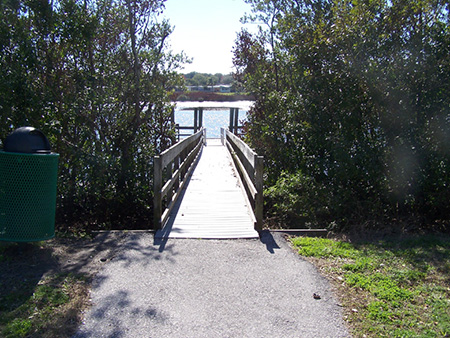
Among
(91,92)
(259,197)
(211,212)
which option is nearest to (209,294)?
(259,197)

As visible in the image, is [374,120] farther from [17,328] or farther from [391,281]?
[17,328]

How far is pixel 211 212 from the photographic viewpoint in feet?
22.6

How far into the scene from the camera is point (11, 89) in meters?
6.45

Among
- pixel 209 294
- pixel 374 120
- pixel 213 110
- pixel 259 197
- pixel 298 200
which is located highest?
pixel 374 120

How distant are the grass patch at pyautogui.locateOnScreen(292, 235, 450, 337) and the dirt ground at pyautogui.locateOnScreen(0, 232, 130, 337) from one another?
2.28 m

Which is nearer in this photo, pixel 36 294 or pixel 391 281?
pixel 36 294

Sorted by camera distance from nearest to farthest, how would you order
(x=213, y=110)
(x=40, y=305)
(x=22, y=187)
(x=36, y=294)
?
(x=40, y=305)
(x=36, y=294)
(x=22, y=187)
(x=213, y=110)

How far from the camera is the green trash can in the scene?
441cm

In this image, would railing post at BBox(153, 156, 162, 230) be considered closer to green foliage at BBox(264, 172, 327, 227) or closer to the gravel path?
the gravel path

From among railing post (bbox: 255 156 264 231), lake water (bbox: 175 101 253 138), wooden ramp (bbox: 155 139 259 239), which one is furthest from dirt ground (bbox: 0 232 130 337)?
lake water (bbox: 175 101 253 138)

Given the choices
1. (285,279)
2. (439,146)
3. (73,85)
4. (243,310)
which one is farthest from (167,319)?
(439,146)

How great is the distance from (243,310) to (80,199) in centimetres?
488

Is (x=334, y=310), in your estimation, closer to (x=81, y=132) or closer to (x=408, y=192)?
(x=408, y=192)

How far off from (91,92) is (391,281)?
5431mm
